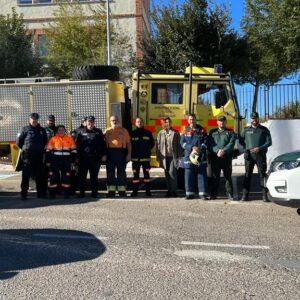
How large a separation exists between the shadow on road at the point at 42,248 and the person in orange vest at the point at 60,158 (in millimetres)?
3224

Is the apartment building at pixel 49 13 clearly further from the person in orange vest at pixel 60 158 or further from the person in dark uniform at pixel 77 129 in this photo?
the person in orange vest at pixel 60 158

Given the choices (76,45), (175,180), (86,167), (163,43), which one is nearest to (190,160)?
(175,180)

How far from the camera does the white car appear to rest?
7.33m

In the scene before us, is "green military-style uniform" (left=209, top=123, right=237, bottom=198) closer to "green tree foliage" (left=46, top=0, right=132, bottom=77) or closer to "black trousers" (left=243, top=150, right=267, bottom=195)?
"black trousers" (left=243, top=150, right=267, bottom=195)

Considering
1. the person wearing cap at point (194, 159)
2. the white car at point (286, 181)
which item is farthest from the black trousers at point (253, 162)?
the white car at point (286, 181)

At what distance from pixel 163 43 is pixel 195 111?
10.4 meters

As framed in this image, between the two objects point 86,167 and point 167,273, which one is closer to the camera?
point 167,273

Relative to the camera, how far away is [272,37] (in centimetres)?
1970

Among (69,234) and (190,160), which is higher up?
(190,160)

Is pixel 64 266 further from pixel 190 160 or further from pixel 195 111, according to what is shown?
pixel 195 111

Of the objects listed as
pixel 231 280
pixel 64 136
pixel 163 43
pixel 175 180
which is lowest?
pixel 231 280

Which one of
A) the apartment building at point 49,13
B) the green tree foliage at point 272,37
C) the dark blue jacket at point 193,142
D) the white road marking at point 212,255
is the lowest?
the white road marking at point 212,255

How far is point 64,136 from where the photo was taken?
10.5m

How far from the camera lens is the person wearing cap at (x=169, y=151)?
10.6 meters
